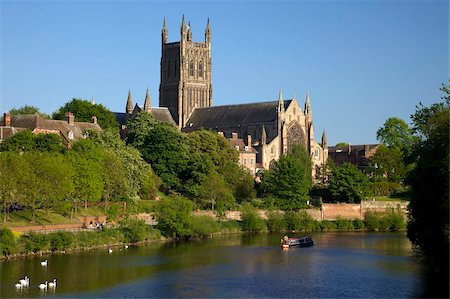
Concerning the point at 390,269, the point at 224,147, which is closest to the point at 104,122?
the point at 224,147

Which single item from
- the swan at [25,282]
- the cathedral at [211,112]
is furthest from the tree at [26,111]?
the swan at [25,282]

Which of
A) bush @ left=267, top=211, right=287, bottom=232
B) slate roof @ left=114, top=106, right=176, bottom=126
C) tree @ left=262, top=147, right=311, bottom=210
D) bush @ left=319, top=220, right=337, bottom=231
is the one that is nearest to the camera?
bush @ left=267, top=211, right=287, bottom=232

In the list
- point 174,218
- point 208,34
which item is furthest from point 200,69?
point 174,218

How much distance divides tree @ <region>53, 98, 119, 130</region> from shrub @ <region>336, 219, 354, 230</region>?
32028 mm

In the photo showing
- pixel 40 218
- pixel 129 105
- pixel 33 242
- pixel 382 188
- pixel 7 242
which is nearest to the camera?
pixel 7 242

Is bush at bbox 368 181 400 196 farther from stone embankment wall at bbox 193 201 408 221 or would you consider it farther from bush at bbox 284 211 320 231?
bush at bbox 284 211 320 231

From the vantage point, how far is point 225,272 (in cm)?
5584

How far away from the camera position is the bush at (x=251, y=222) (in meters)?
88.2

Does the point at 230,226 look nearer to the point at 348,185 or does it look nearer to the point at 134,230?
the point at 134,230

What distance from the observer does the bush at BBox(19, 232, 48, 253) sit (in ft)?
198

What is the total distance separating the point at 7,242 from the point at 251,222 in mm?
35231

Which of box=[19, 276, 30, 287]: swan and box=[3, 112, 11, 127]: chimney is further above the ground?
box=[3, 112, 11, 127]: chimney

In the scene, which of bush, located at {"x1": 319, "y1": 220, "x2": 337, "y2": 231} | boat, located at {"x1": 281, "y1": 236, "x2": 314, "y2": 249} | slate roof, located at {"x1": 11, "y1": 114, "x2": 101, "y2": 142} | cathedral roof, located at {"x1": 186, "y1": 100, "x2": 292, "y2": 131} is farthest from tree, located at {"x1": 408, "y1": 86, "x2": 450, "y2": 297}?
cathedral roof, located at {"x1": 186, "y1": 100, "x2": 292, "y2": 131}

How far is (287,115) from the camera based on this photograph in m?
131
